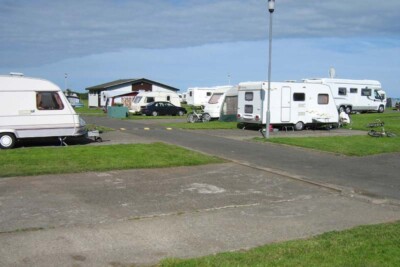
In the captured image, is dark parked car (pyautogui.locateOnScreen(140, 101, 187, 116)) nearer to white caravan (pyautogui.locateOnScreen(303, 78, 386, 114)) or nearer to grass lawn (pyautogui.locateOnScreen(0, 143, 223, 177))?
white caravan (pyautogui.locateOnScreen(303, 78, 386, 114))

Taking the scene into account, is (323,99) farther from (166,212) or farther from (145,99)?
(145,99)

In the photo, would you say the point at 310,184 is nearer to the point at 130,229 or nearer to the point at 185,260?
the point at 130,229

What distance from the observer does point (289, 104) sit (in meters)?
24.6

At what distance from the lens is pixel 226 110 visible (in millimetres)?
31531

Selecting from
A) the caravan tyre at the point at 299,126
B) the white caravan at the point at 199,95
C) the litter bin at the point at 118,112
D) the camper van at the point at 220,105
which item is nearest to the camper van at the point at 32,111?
the caravan tyre at the point at 299,126

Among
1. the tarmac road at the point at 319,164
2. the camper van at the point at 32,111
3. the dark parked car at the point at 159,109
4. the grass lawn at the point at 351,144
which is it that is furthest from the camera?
the dark parked car at the point at 159,109

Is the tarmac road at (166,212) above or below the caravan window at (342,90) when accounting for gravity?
below

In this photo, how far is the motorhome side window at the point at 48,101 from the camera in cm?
1608

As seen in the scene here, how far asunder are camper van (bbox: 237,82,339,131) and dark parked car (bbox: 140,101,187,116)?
16639mm

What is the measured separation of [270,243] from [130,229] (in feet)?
6.46

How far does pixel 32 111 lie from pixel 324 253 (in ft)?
41.7

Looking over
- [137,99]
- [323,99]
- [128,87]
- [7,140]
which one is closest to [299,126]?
[323,99]

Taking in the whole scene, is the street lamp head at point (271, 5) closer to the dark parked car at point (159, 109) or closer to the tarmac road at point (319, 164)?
the tarmac road at point (319, 164)

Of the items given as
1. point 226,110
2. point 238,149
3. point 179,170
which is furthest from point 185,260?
point 226,110
